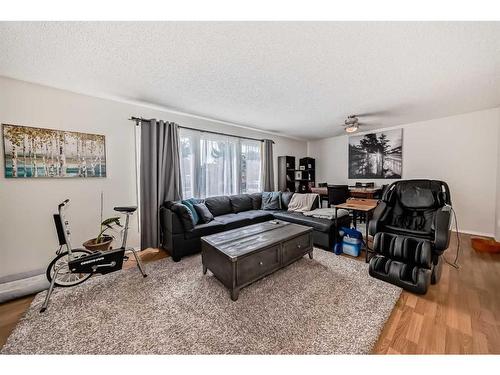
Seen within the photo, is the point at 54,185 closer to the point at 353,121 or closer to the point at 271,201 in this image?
the point at 271,201

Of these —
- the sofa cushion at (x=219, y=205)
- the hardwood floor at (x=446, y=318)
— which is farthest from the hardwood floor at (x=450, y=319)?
the sofa cushion at (x=219, y=205)

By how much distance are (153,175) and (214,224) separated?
1222 mm

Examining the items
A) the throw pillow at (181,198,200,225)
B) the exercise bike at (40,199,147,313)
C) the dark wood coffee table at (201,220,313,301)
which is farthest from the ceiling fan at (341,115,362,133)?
the exercise bike at (40,199,147,313)

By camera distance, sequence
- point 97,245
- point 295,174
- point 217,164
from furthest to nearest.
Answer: point 295,174 < point 217,164 < point 97,245

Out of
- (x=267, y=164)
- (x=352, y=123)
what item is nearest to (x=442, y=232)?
(x=352, y=123)

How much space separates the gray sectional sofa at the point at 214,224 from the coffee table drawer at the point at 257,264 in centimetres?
113

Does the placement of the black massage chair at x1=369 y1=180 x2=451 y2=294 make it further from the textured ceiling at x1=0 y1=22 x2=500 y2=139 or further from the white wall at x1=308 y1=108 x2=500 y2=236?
the white wall at x1=308 y1=108 x2=500 y2=236

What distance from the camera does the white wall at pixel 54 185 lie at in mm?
2156

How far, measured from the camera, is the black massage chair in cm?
186

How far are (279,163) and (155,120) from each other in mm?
3187

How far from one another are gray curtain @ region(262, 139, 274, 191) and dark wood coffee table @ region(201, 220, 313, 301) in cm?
225

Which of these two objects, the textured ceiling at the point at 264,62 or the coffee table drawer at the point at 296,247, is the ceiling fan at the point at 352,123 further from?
the coffee table drawer at the point at 296,247

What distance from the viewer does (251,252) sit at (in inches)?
73.3
